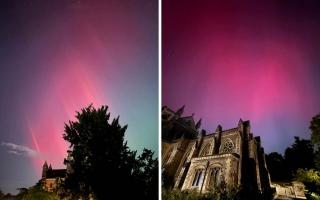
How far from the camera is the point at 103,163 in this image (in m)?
A: 7.04

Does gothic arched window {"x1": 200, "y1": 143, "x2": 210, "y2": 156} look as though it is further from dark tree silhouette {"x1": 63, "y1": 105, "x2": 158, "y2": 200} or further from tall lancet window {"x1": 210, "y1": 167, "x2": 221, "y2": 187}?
dark tree silhouette {"x1": 63, "y1": 105, "x2": 158, "y2": 200}

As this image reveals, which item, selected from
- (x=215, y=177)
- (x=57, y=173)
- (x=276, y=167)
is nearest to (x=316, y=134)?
(x=276, y=167)

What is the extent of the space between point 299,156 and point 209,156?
151 centimetres

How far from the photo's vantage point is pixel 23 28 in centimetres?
753

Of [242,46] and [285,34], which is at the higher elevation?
[285,34]

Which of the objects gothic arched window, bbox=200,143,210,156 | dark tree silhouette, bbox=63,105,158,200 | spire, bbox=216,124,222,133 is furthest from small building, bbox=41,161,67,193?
spire, bbox=216,124,222,133

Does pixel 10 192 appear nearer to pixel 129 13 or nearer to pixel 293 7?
pixel 129 13

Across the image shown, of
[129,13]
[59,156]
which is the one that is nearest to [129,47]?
[129,13]

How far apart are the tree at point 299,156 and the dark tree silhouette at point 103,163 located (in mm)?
2399

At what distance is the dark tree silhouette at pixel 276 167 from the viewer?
5945 mm

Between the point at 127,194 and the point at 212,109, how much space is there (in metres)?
2.26

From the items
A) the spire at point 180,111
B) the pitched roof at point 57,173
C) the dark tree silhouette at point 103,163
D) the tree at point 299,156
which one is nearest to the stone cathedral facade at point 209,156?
the spire at point 180,111

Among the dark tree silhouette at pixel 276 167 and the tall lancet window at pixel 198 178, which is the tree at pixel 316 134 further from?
the tall lancet window at pixel 198 178

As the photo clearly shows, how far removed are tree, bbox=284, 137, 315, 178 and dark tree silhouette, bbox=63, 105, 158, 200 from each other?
2399 mm
